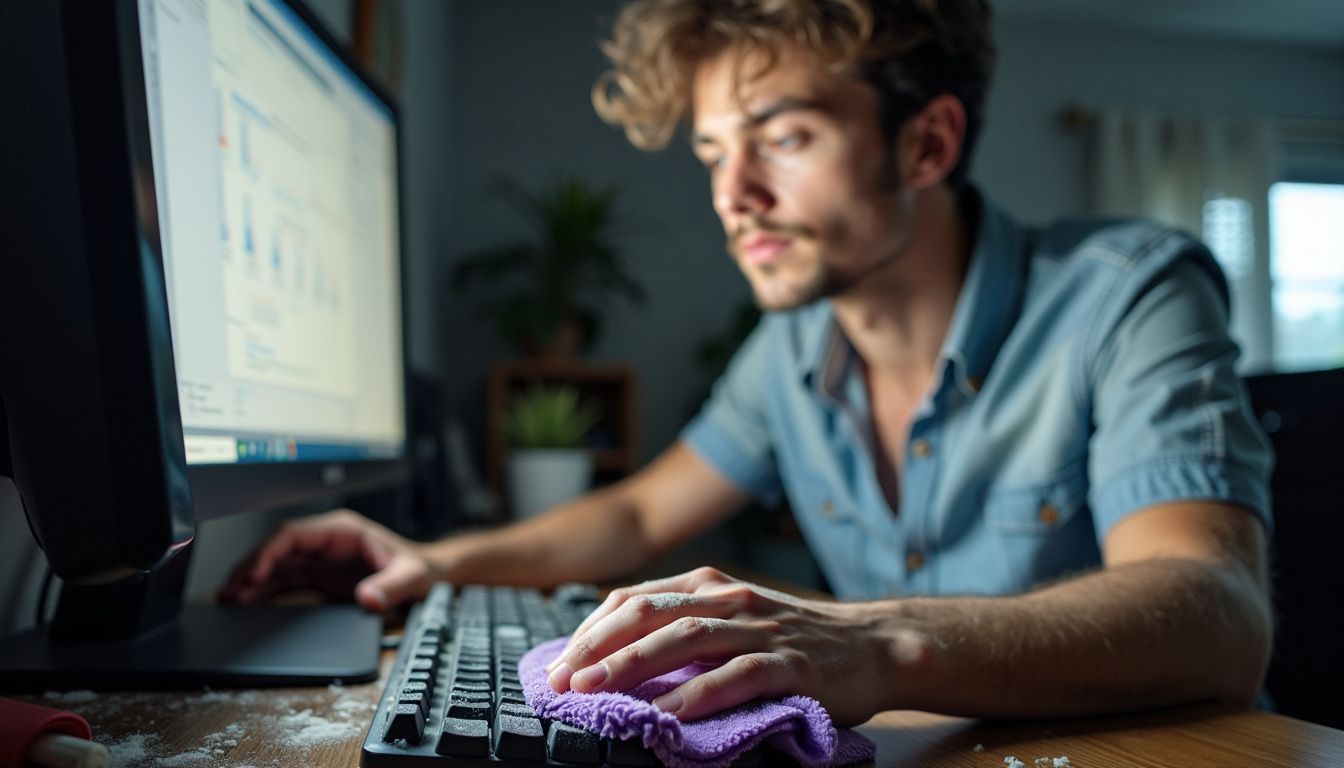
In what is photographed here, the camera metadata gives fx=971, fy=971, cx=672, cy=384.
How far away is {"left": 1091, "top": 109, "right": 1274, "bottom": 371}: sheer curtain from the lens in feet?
14.5

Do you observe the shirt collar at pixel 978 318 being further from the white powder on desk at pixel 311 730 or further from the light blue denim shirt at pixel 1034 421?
the white powder on desk at pixel 311 730

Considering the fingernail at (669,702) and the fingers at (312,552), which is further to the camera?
the fingers at (312,552)

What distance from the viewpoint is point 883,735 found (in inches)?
18.5

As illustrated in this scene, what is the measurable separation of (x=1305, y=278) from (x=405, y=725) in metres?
5.29

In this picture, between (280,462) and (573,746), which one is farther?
(280,462)

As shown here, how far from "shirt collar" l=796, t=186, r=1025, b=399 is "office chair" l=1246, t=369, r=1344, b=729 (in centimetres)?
29

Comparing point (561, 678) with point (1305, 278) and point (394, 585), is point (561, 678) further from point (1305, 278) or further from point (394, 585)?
point (1305, 278)

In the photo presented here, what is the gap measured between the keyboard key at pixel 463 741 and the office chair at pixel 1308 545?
2.88ft

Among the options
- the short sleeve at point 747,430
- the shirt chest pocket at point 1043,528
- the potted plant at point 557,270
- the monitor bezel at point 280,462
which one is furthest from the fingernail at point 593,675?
the potted plant at point 557,270

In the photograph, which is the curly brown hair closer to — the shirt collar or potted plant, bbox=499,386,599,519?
the shirt collar

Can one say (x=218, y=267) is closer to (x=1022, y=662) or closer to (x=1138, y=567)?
(x=1022, y=662)

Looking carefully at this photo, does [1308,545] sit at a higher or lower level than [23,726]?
lower

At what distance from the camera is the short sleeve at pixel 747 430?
1430 millimetres

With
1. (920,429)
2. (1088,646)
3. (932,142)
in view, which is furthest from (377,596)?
(932,142)
